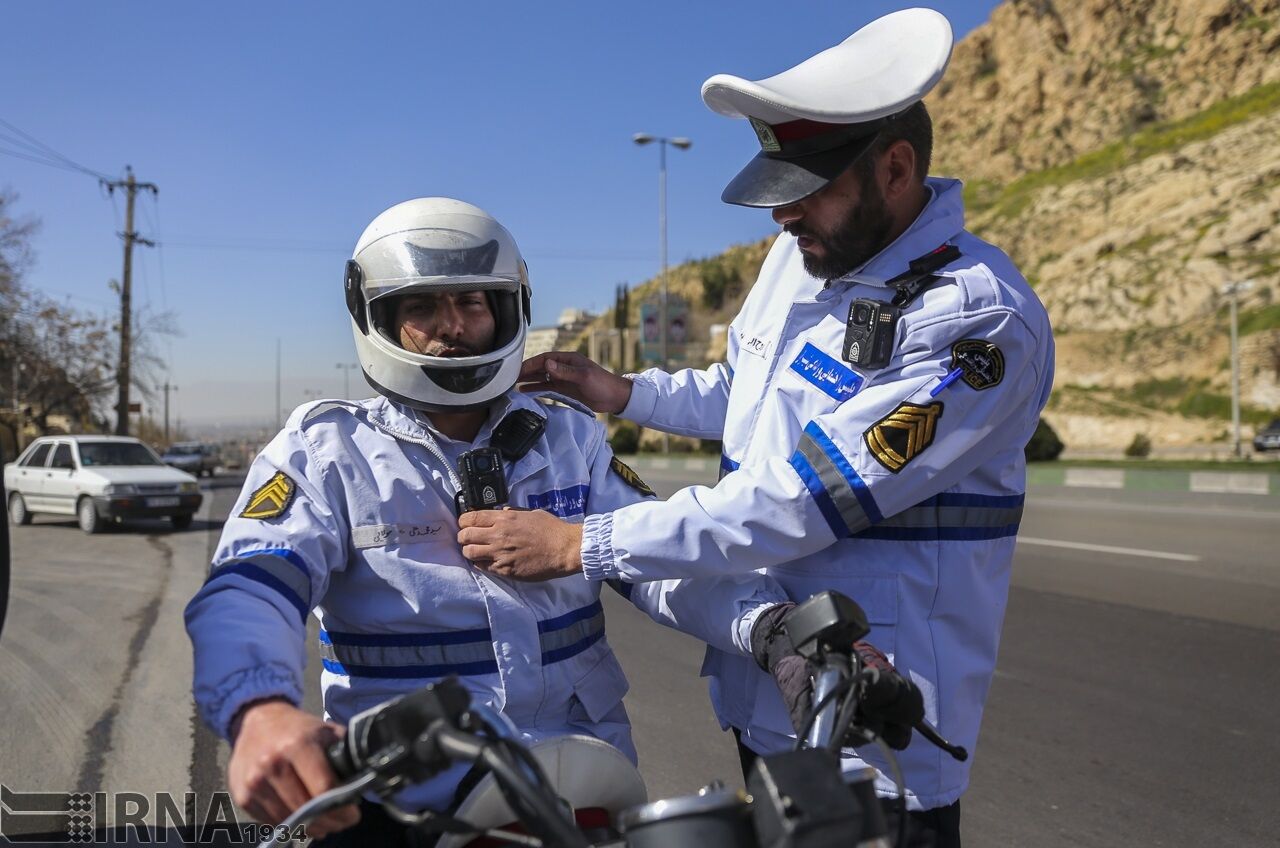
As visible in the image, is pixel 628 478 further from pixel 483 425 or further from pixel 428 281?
pixel 428 281

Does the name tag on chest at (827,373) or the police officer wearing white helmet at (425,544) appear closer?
the police officer wearing white helmet at (425,544)

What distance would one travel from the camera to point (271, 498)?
6.61 ft

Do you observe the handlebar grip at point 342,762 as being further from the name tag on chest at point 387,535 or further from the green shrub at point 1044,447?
the green shrub at point 1044,447

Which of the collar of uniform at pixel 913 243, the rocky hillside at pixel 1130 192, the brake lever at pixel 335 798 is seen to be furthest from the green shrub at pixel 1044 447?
the brake lever at pixel 335 798

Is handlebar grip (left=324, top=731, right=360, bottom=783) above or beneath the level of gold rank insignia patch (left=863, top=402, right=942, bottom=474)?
beneath

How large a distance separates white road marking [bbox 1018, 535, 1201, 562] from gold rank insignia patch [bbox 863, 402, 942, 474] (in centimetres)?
1037

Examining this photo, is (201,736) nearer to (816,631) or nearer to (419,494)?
(419,494)

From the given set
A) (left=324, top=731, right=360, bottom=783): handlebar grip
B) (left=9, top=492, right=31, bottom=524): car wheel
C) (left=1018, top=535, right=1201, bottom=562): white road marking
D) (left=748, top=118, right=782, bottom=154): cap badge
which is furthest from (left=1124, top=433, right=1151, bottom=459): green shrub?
(left=324, top=731, right=360, bottom=783): handlebar grip

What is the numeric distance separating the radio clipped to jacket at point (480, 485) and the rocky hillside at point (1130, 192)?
39154 millimetres

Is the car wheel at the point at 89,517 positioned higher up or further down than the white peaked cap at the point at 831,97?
further down

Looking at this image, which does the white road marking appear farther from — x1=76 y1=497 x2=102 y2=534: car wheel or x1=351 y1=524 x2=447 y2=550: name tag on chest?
x1=76 y1=497 x2=102 y2=534: car wheel

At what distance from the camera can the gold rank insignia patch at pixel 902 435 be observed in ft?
6.20

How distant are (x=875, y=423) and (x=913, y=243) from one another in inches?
16.9

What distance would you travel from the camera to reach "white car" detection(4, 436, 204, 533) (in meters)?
15.6
